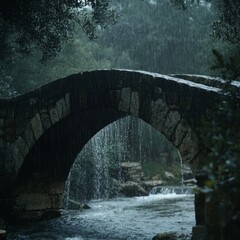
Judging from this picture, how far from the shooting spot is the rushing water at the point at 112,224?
7664 millimetres

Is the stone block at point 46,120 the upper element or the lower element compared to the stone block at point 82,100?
lower

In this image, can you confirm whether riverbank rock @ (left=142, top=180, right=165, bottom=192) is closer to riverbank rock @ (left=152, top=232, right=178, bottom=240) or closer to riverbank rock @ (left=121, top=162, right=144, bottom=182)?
riverbank rock @ (left=121, top=162, right=144, bottom=182)

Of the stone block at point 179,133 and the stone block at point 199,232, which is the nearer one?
the stone block at point 199,232

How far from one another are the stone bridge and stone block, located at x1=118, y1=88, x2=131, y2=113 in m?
0.02

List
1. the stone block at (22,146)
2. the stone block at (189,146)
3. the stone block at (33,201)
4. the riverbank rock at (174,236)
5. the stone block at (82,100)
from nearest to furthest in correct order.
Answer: the riverbank rock at (174,236) → the stone block at (189,146) → the stone block at (82,100) → the stone block at (22,146) → the stone block at (33,201)

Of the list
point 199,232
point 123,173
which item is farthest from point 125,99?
point 123,173

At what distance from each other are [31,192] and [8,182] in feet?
2.45

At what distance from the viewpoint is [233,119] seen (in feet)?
10.9

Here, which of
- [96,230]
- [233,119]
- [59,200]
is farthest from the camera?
[59,200]

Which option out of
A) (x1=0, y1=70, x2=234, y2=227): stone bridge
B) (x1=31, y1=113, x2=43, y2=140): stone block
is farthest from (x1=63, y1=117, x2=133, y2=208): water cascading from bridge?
(x1=31, y1=113, x2=43, y2=140): stone block

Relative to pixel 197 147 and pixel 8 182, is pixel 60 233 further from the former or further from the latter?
pixel 197 147

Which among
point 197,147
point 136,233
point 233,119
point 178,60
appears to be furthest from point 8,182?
point 178,60

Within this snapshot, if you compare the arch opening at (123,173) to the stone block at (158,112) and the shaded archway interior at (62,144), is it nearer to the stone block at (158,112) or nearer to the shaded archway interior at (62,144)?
the shaded archway interior at (62,144)

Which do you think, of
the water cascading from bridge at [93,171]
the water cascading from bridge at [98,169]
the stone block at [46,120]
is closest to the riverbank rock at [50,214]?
the water cascading from bridge at [98,169]
